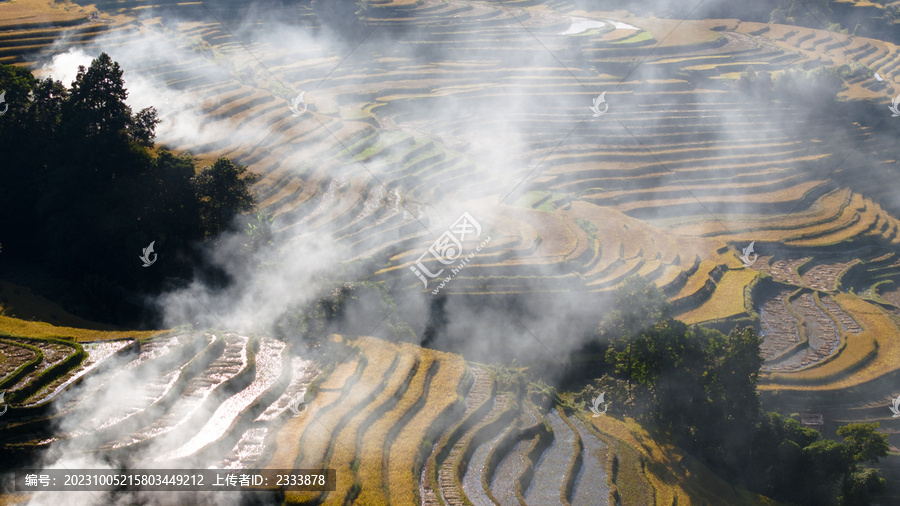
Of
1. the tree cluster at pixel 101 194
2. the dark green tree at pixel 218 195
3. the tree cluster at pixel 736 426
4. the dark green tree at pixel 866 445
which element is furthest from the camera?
the dark green tree at pixel 218 195

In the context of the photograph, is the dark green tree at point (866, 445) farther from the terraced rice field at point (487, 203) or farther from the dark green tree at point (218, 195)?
the dark green tree at point (218, 195)

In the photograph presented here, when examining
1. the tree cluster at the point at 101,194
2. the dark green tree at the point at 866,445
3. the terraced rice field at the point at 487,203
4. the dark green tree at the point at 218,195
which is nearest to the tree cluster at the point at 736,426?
the dark green tree at the point at 866,445

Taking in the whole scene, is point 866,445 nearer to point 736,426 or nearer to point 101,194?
point 736,426

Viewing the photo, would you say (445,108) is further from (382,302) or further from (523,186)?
(382,302)

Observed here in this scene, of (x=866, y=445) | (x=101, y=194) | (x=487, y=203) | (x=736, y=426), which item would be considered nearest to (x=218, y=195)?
(x=101, y=194)

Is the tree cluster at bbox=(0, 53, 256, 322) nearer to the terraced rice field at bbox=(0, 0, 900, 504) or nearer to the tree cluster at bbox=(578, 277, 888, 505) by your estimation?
the terraced rice field at bbox=(0, 0, 900, 504)

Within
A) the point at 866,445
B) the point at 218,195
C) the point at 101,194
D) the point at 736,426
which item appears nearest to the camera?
the point at 866,445
